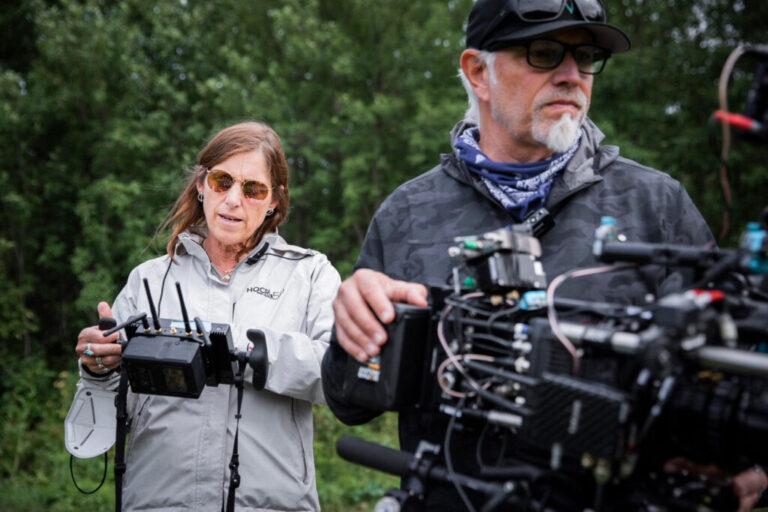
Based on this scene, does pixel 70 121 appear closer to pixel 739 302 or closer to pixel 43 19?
pixel 43 19

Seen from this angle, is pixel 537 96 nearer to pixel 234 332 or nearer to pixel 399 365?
pixel 399 365

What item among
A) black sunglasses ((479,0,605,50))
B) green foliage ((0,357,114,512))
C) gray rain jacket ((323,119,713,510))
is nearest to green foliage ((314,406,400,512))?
green foliage ((0,357,114,512))

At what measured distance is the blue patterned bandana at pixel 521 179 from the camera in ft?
7.30

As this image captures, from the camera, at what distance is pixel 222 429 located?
9.75 feet

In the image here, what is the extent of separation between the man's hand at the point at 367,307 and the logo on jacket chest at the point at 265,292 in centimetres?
145

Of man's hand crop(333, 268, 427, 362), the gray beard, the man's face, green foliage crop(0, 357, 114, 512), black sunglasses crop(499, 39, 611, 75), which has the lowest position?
green foliage crop(0, 357, 114, 512)

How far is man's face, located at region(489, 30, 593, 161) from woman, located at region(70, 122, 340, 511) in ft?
4.47

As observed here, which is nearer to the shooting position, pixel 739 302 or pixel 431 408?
pixel 739 302

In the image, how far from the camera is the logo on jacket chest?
10.7 feet

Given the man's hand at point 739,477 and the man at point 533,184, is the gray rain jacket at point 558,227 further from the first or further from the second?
the man's hand at point 739,477

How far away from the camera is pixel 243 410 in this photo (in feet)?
9.92

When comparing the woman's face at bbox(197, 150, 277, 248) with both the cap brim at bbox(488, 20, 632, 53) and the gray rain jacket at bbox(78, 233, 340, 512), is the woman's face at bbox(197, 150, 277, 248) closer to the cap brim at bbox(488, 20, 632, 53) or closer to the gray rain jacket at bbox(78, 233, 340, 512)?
the gray rain jacket at bbox(78, 233, 340, 512)

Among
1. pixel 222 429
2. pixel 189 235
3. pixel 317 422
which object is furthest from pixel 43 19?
pixel 222 429

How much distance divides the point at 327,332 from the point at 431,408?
1.47m
